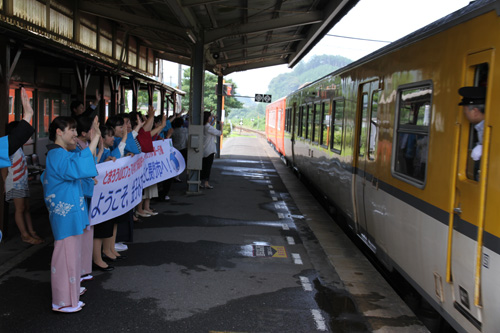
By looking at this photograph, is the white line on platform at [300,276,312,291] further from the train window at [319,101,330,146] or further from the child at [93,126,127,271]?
the train window at [319,101,330,146]

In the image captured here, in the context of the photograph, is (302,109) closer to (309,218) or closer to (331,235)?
(309,218)

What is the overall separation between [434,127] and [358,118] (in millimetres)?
3081

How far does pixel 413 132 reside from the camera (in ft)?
15.8

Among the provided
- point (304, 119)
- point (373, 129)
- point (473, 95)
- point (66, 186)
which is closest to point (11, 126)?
point (66, 186)

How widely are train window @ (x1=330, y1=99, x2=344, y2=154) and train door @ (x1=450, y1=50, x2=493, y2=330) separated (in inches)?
177

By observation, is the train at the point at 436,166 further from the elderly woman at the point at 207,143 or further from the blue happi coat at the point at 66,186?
the elderly woman at the point at 207,143

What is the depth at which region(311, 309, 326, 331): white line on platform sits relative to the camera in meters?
4.43

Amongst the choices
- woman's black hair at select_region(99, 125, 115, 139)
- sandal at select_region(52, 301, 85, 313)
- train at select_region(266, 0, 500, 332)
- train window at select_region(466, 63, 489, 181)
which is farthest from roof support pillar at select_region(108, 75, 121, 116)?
train window at select_region(466, 63, 489, 181)

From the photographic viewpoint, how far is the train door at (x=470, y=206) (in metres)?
3.34

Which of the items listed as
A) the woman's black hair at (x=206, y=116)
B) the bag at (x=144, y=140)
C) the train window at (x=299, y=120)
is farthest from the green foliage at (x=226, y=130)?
the bag at (x=144, y=140)

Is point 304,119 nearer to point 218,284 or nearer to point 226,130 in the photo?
point 218,284

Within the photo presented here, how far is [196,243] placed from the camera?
7152 mm

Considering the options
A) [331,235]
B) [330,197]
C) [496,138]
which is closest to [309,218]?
[330,197]

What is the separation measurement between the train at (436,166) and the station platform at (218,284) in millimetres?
562
